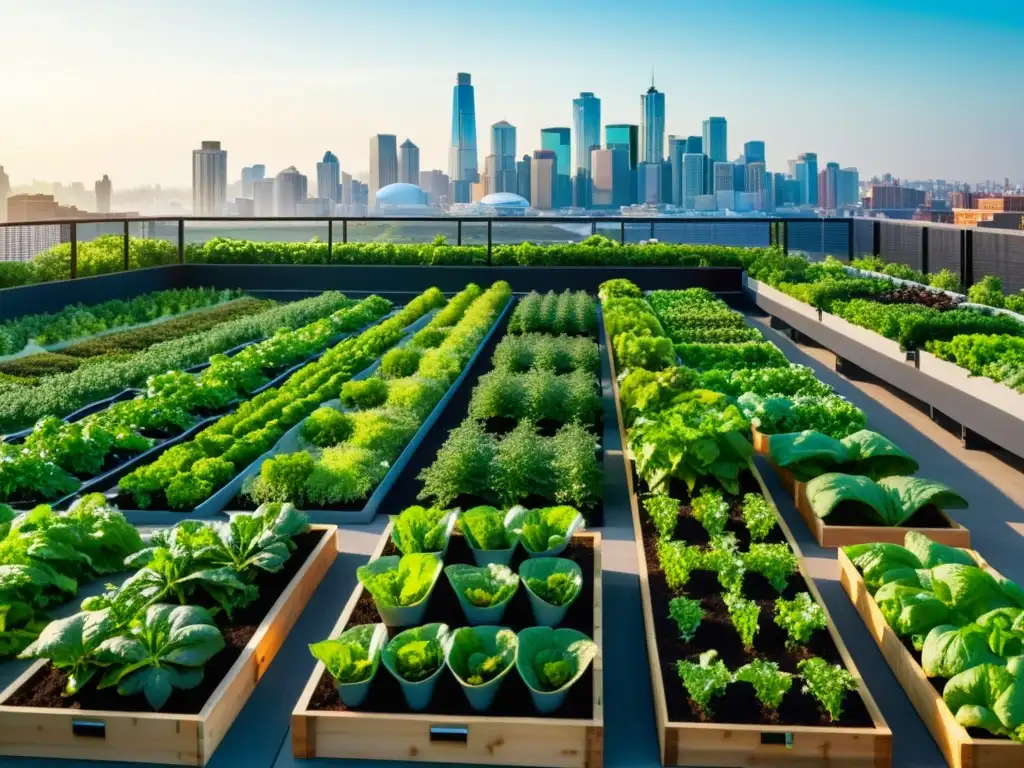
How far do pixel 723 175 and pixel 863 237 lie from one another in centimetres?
2934

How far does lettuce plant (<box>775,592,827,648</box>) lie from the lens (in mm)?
3744

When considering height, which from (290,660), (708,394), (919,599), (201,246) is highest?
(201,246)

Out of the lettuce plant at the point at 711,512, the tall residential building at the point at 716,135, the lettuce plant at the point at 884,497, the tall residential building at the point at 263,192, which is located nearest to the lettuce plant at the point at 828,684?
the lettuce plant at the point at 711,512

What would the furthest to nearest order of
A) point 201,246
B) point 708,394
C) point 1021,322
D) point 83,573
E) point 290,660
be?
point 201,246 < point 1021,322 < point 708,394 < point 83,573 < point 290,660

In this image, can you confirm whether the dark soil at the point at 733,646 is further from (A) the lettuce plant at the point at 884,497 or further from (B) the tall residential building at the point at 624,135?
(B) the tall residential building at the point at 624,135

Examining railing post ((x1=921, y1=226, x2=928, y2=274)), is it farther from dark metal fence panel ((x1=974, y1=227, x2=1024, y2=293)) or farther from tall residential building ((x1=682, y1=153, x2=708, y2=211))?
tall residential building ((x1=682, y1=153, x2=708, y2=211))

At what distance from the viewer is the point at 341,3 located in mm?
19000

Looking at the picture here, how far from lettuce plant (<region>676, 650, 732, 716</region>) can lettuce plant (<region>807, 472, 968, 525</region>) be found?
77.0 inches

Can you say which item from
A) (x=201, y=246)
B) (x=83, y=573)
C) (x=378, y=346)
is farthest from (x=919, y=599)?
(x=201, y=246)

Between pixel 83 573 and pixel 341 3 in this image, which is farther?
pixel 341 3

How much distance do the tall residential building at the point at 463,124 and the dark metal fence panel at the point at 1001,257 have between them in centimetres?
6563

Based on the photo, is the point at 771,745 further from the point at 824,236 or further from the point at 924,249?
the point at 824,236

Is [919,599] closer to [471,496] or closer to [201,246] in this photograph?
[471,496]

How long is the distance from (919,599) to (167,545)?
298 centimetres
